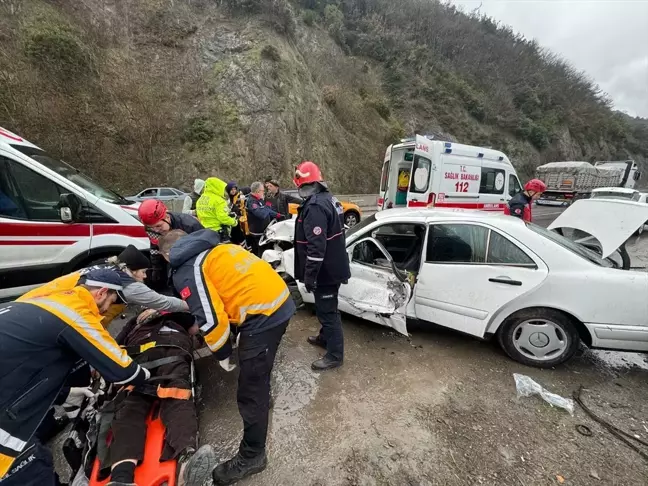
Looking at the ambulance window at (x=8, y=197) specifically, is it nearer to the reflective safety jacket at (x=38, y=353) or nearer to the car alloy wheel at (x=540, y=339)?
the reflective safety jacket at (x=38, y=353)

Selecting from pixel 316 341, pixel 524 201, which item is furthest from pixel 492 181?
pixel 316 341

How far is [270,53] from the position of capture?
16.2 m

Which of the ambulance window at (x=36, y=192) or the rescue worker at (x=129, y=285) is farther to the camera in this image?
the ambulance window at (x=36, y=192)

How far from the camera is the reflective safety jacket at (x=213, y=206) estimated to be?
4.43m

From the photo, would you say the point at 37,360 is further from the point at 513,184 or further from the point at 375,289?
the point at 513,184

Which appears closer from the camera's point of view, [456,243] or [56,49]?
[456,243]

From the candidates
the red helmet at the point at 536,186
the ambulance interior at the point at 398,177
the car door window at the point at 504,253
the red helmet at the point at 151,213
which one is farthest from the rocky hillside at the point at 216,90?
the car door window at the point at 504,253

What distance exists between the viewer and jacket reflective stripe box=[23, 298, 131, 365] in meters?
1.33

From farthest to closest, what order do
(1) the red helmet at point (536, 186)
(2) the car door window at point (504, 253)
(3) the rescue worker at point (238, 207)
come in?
(3) the rescue worker at point (238, 207)
(1) the red helmet at point (536, 186)
(2) the car door window at point (504, 253)

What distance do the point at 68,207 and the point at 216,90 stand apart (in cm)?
1452

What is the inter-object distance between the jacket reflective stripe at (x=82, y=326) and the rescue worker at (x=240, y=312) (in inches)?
15.4

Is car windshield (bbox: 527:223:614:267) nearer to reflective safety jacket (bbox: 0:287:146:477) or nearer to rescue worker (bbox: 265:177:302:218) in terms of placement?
reflective safety jacket (bbox: 0:287:146:477)

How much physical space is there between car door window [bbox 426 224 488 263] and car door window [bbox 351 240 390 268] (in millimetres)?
571

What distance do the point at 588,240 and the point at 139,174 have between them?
15195 millimetres
